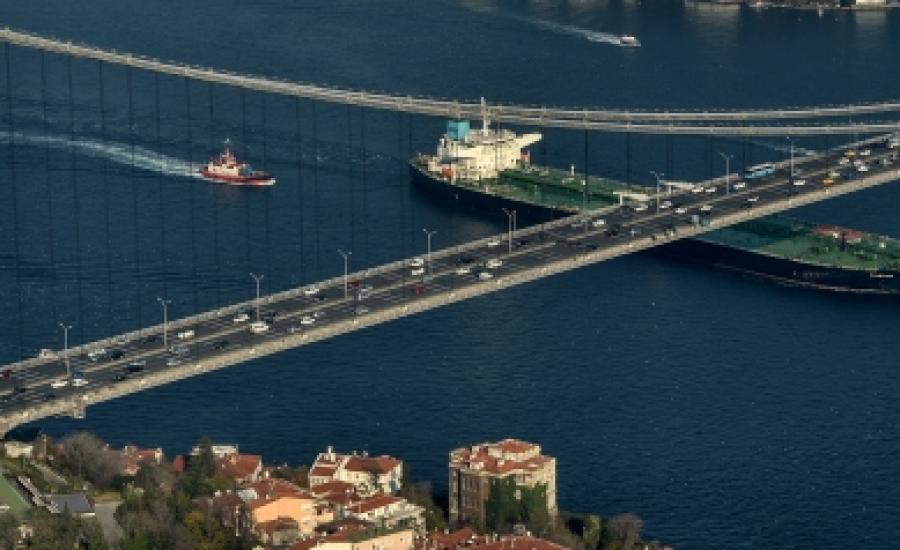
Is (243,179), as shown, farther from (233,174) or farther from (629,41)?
(629,41)

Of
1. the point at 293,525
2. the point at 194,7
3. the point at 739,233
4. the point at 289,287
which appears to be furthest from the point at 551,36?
the point at 293,525

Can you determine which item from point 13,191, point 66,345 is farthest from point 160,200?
point 66,345

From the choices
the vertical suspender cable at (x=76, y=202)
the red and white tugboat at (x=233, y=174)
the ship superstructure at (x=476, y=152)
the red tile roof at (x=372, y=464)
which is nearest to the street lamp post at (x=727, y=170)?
the ship superstructure at (x=476, y=152)

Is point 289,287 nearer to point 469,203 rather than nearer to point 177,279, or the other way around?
point 177,279

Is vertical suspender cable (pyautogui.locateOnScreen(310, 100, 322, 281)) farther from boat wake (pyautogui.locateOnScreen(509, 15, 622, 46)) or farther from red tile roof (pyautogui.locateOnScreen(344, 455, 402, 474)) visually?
boat wake (pyautogui.locateOnScreen(509, 15, 622, 46))

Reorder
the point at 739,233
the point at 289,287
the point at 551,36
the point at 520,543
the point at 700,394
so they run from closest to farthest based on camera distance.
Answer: the point at 520,543 → the point at 700,394 → the point at 289,287 → the point at 739,233 → the point at 551,36

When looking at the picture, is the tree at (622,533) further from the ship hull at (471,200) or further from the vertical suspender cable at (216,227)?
the ship hull at (471,200)

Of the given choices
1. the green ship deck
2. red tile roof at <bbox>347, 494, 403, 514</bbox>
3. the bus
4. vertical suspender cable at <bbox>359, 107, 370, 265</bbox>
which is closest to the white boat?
vertical suspender cable at <bbox>359, 107, 370, 265</bbox>
